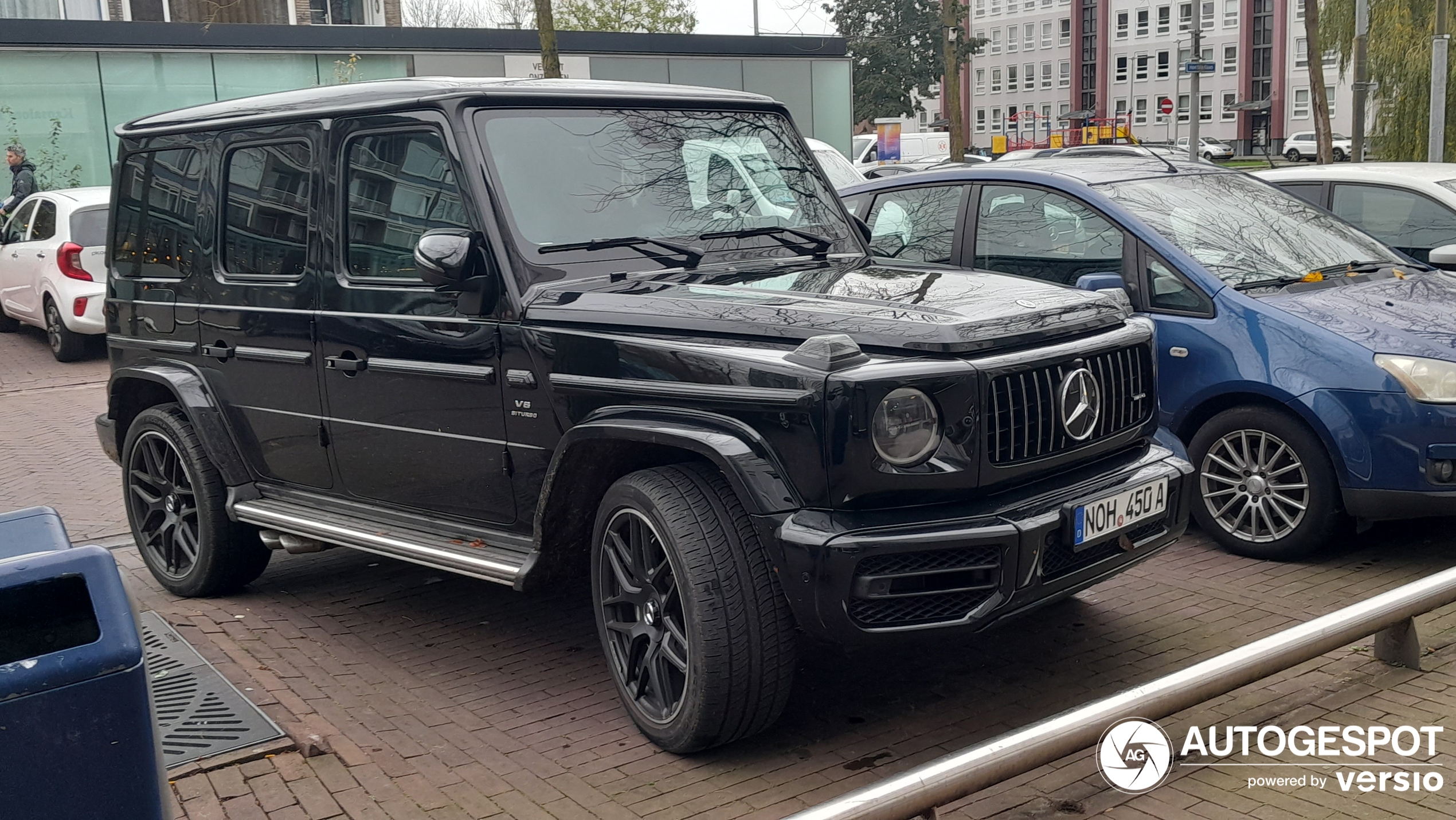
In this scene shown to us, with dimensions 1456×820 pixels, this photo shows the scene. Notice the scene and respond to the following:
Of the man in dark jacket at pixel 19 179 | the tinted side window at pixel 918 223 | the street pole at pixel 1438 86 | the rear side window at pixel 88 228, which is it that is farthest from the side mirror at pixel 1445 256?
the man in dark jacket at pixel 19 179

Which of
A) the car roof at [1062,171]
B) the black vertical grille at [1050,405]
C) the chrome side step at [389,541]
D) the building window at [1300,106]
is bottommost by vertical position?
the chrome side step at [389,541]

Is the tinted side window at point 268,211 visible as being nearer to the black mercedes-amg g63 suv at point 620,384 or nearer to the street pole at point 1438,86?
the black mercedes-amg g63 suv at point 620,384

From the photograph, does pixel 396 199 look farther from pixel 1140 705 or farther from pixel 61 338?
pixel 61 338

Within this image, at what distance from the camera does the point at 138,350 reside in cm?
624

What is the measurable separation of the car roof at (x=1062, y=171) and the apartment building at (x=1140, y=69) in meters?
75.6

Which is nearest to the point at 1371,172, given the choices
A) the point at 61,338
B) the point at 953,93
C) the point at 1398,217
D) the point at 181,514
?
the point at 1398,217

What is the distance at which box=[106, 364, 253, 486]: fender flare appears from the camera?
18.6 ft

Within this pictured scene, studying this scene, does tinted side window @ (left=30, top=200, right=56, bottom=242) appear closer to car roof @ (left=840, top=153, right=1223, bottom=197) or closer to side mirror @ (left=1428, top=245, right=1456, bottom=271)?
car roof @ (left=840, top=153, right=1223, bottom=197)

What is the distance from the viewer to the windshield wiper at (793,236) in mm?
5023

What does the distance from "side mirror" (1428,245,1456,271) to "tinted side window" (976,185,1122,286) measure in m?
1.97

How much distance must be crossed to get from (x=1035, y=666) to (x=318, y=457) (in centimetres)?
289

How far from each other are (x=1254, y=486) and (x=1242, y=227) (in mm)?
1367

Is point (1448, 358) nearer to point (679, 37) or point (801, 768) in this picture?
point (801, 768)

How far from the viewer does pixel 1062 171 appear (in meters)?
6.81
